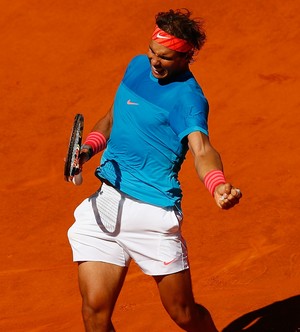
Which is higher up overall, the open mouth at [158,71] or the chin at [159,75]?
the open mouth at [158,71]

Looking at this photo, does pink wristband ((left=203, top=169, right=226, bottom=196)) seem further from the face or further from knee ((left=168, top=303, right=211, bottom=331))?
knee ((left=168, top=303, right=211, bottom=331))

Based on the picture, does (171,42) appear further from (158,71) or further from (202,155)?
(202,155)

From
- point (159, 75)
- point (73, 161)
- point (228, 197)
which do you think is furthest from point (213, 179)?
point (73, 161)

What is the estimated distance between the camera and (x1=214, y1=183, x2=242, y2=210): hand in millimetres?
5094

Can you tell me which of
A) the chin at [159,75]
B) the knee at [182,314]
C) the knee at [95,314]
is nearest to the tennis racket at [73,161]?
the chin at [159,75]

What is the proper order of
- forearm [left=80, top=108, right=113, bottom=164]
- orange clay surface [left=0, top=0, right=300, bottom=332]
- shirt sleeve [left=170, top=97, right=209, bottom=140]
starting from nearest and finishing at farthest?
shirt sleeve [left=170, top=97, right=209, bottom=140] → forearm [left=80, top=108, right=113, bottom=164] → orange clay surface [left=0, top=0, right=300, bottom=332]

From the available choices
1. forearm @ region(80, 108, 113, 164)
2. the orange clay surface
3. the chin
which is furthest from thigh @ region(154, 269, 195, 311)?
the orange clay surface

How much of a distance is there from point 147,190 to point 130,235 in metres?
0.32

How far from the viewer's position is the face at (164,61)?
230 inches

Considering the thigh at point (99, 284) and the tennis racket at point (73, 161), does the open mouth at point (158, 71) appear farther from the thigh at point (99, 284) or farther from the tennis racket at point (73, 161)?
the thigh at point (99, 284)

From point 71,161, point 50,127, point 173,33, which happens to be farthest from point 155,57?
point 50,127

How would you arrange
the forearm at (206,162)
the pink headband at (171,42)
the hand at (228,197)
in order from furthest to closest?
1. the pink headband at (171,42)
2. the forearm at (206,162)
3. the hand at (228,197)

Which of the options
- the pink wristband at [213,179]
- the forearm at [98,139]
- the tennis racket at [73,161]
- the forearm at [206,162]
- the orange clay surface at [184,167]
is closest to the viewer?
the pink wristband at [213,179]

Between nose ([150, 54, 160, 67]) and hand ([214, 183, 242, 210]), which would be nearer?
hand ([214, 183, 242, 210])
